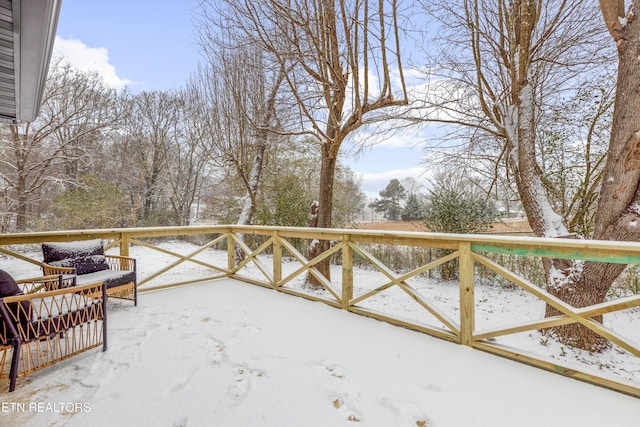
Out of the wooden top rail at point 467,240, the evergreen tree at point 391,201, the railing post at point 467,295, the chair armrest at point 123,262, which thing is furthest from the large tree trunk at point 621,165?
the evergreen tree at point 391,201

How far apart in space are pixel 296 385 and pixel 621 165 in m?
3.36

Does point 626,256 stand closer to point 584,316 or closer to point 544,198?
point 584,316

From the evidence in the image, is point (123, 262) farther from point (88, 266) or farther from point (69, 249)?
point (69, 249)

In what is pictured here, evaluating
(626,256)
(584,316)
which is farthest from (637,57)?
(584,316)

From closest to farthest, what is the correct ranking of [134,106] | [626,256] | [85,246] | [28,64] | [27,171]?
[626,256]
[28,64]
[85,246]
[27,171]
[134,106]

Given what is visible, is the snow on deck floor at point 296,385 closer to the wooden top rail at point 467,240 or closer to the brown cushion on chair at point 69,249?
the wooden top rail at point 467,240

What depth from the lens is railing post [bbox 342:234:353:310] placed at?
3.09m

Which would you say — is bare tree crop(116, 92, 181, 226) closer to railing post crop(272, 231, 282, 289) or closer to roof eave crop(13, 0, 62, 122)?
roof eave crop(13, 0, 62, 122)

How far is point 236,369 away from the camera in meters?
1.97

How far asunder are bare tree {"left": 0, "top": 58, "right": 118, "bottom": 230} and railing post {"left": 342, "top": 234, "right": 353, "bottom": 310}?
331 inches

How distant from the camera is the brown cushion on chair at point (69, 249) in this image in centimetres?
304

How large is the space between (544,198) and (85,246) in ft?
17.1

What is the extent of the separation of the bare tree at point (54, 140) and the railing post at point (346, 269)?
840 cm

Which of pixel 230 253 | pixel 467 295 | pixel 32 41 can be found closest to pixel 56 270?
pixel 32 41
